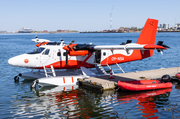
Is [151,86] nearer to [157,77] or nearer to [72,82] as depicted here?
[157,77]

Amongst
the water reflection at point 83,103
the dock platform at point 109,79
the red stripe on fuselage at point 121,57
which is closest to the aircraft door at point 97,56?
the red stripe on fuselage at point 121,57

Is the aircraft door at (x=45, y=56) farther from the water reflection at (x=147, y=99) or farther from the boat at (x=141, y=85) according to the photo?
the water reflection at (x=147, y=99)

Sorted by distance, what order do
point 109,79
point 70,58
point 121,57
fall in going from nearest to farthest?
1. point 109,79
2. point 70,58
3. point 121,57

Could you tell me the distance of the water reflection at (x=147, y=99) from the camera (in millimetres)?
13289

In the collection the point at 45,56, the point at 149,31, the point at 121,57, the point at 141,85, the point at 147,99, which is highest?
the point at 149,31

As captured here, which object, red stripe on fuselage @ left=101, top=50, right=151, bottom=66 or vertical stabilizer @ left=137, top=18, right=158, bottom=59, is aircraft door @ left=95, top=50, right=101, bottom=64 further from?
vertical stabilizer @ left=137, top=18, right=158, bottom=59

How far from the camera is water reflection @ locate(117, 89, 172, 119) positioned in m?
13.3

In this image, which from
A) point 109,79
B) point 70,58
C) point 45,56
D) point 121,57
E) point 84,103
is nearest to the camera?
point 84,103

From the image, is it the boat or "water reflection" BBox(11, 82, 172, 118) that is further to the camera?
the boat

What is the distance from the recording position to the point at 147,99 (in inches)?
629

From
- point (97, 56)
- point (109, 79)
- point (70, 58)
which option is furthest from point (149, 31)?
point (70, 58)

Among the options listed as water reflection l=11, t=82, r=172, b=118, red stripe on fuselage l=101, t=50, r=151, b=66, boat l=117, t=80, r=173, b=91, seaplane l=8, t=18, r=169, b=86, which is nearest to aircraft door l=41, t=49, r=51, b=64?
seaplane l=8, t=18, r=169, b=86

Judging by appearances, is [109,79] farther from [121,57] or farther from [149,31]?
[149,31]

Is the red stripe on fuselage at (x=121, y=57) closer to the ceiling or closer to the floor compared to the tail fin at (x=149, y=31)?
closer to the floor
